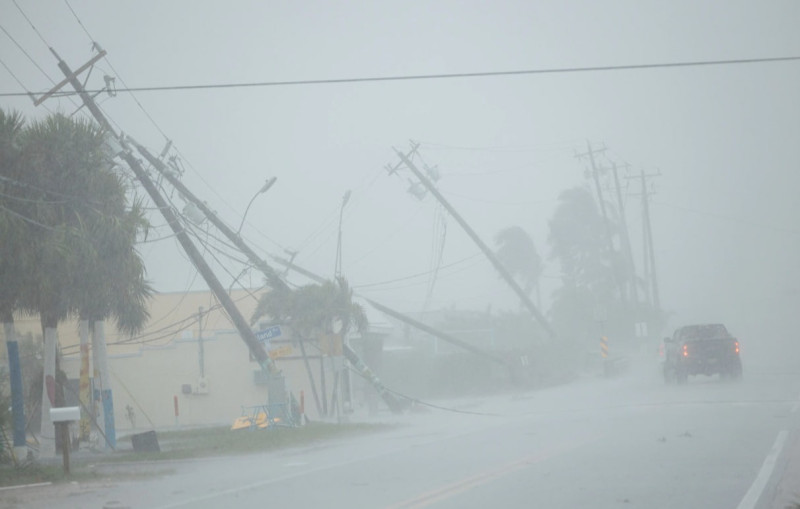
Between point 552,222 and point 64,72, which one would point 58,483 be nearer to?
point 64,72

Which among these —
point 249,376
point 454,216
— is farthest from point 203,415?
point 454,216

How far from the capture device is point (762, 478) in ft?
40.9

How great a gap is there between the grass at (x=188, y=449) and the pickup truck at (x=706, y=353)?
12.6 meters

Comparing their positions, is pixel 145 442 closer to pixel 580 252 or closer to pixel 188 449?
pixel 188 449

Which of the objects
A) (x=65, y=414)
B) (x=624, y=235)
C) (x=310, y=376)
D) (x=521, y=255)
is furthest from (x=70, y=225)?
(x=521, y=255)

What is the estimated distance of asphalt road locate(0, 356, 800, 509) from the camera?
38.0 ft

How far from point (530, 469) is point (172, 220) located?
51.1ft

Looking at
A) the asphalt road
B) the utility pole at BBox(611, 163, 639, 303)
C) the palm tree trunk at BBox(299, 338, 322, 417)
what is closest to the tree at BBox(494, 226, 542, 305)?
the utility pole at BBox(611, 163, 639, 303)

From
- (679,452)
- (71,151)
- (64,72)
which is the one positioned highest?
(64,72)

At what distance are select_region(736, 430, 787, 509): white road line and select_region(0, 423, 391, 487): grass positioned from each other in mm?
10946

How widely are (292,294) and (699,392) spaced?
15.8 m

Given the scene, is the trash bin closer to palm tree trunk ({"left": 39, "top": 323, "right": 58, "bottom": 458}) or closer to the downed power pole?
palm tree trunk ({"left": 39, "top": 323, "right": 58, "bottom": 458})

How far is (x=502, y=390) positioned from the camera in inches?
1921

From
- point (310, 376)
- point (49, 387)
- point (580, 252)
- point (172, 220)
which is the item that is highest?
point (580, 252)
